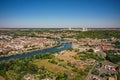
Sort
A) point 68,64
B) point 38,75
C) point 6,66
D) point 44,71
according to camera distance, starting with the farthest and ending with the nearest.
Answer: point 68,64 → point 6,66 → point 44,71 → point 38,75

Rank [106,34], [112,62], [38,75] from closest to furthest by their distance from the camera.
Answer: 1. [38,75]
2. [112,62]
3. [106,34]

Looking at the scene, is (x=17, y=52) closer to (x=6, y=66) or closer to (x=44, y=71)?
(x=6, y=66)

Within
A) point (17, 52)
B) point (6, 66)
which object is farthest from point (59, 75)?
point (17, 52)

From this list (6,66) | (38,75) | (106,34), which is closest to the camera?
(38,75)

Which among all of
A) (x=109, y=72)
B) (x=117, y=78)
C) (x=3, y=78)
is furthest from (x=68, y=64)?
(x=3, y=78)

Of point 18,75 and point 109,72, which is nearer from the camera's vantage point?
point 18,75

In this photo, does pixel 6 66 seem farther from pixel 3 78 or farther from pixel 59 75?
pixel 59 75

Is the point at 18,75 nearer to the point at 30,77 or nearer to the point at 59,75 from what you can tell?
the point at 30,77

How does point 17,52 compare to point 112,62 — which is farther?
point 17,52

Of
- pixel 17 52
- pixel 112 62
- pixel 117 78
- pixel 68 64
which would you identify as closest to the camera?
pixel 117 78
